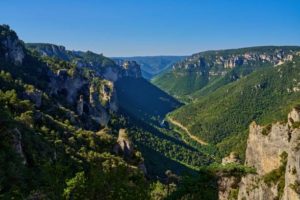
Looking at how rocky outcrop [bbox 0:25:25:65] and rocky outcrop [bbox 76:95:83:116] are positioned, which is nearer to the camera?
rocky outcrop [bbox 76:95:83:116]

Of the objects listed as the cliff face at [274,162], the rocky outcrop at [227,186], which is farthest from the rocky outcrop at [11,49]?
the rocky outcrop at [227,186]

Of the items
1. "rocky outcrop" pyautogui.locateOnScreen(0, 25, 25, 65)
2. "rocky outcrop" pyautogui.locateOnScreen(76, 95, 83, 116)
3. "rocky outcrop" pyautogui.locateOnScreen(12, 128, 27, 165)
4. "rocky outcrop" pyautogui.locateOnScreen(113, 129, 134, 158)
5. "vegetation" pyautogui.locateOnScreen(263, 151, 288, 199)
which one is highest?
"rocky outcrop" pyautogui.locateOnScreen(0, 25, 25, 65)

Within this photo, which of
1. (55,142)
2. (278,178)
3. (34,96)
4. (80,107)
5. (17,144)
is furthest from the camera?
(80,107)

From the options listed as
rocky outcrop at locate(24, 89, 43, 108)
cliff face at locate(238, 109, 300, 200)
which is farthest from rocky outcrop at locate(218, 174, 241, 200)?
rocky outcrop at locate(24, 89, 43, 108)

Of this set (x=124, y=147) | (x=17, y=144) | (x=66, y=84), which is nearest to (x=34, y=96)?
(x=124, y=147)

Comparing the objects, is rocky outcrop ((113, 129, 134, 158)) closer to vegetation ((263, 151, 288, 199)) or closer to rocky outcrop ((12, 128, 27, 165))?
vegetation ((263, 151, 288, 199))

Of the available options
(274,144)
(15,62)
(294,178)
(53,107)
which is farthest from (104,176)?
(15,62)

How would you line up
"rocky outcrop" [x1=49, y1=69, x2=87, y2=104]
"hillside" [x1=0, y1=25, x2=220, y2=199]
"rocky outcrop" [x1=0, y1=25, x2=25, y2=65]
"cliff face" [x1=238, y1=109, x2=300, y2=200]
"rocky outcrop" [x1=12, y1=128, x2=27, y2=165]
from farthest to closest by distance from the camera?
"rocky outcrop" [x1=0, y1=25, x2=25, y2=65] < "rocky outcrop" [x1=49, y1=69, x2=87, y2=104] < "cliff face" [x1=238, y1=109, x2=300, y2=200] < "rocky outcrop" [x1=12, y1=128, x2=27, y2=165] < "hillside" [x1=0, y1=25, x2=220, y2=199]

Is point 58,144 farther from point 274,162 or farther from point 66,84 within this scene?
point 66,84
